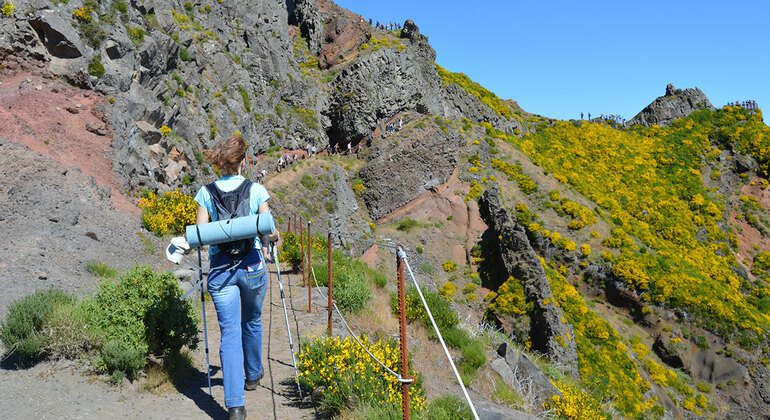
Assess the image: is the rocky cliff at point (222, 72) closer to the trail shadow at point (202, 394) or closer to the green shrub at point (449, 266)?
the trail shadow at point (202, 394)

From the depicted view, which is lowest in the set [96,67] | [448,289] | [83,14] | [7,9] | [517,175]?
[448,289]

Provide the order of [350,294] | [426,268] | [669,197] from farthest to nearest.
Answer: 1. [669,197]
2. [426,268]
3. [350,294]

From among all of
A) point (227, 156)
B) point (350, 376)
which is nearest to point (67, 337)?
point (227, 156)

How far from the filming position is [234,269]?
4.46 m

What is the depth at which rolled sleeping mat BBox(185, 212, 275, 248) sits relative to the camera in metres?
4.25

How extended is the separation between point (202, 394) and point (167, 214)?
10354mm

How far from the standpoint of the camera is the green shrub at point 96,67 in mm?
17361

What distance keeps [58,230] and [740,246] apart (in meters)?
46.6

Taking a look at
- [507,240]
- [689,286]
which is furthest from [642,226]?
[507,240]

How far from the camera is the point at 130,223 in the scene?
43.6 ft

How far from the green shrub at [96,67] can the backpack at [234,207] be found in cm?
1659

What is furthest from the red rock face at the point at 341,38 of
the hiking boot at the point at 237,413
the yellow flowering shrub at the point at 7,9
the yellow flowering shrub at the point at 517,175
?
the hiking boot at the point at 237,413

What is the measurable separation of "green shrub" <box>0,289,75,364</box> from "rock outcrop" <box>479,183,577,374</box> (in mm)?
20881

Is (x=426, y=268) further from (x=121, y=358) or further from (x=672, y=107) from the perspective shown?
(x=672, y=107)
